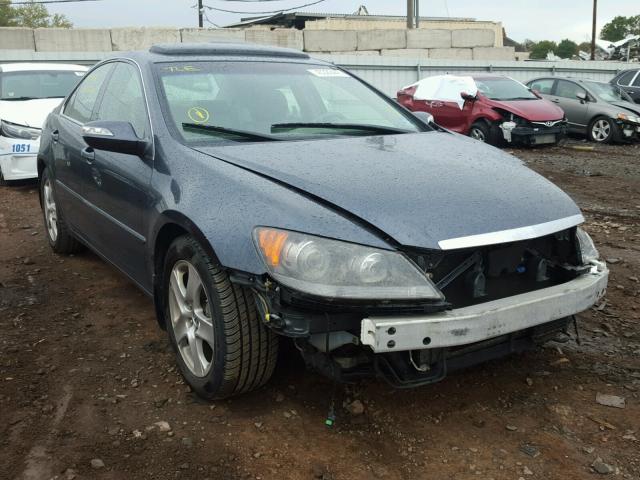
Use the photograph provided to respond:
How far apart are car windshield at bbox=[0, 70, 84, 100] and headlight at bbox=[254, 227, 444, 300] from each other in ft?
23.7

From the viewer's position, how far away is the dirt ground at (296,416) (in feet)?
7.93

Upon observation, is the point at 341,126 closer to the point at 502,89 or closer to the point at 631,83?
the point at 502,89

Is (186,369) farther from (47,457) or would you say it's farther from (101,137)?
(101,137)

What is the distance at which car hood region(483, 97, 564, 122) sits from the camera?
11.8m

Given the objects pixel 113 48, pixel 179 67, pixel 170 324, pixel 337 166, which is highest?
pixel 113 48

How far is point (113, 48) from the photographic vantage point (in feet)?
64.5

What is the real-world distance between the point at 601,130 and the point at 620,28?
262 ft

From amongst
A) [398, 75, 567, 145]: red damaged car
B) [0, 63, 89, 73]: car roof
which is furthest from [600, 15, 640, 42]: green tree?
[0, 63, 89, 73]: car roof

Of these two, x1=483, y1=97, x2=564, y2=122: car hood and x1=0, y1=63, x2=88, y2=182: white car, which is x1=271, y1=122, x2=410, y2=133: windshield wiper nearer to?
x1=0, y1=63, x2=88, y2=182: white car

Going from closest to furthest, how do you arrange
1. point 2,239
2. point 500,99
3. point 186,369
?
point 186,369 < point 2,239 < point 500,99

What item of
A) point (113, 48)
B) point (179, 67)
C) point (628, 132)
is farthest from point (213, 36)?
point (179, 67)

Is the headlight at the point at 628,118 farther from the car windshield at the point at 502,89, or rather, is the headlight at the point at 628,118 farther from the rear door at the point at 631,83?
the rear door at the point at 631,83

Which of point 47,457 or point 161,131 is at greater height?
point 161,131

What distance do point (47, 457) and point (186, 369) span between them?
680mm
